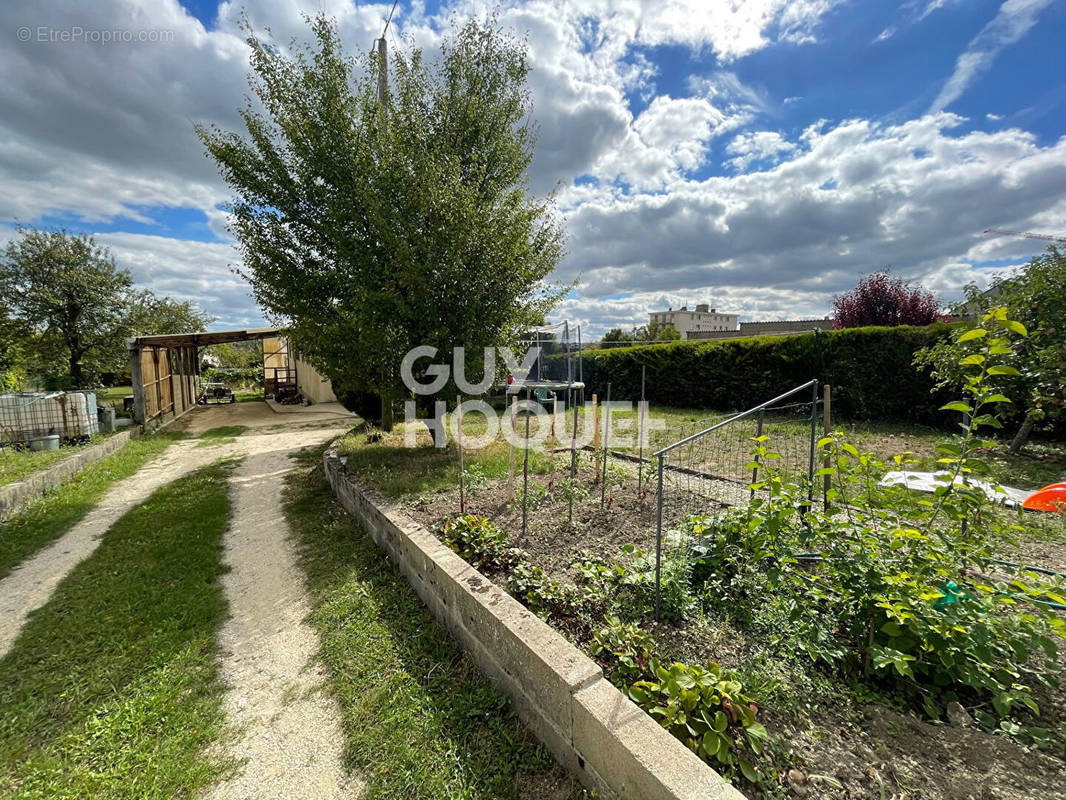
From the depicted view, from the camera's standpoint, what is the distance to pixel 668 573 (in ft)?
7.78

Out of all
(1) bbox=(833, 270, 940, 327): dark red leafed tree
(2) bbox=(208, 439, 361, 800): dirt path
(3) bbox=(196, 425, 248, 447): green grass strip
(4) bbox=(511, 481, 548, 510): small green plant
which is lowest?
(2) bbox=(208, 439, 361, 800): dirt path

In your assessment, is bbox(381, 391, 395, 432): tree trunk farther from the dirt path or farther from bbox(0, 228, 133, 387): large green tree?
bbox(0, 228, 133, 387): large green tree

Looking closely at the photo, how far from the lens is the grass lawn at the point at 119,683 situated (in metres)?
1.84

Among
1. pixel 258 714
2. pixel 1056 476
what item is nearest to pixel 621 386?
pixel 1056 476

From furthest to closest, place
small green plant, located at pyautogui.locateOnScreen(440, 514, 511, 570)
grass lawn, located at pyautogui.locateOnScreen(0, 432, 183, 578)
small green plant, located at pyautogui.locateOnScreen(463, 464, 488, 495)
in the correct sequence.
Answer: small green plant, located at pyautogui.locateOnScreen(463, 464, 488, 495) → grass lawn, located at pyautogui.locateOnScreen(0, 432, 183, 578) → small green plant, located at pyautogui.locateOnScreen(440, 514, 511, 570)

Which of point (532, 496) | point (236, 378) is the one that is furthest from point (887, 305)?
point (236, 378)

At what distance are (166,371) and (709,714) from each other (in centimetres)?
1600

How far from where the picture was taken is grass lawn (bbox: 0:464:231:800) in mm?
1836

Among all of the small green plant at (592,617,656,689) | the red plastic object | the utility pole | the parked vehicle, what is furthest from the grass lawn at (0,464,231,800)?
the parked vehicle

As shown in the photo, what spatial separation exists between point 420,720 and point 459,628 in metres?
0.53

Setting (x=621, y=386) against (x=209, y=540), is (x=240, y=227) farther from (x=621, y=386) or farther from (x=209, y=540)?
(x=621, y=386)

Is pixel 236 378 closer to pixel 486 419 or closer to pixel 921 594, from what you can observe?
pixel 486 419

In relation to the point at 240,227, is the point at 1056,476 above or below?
below

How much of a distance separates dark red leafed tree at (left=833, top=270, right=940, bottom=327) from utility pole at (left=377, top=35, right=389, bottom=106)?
1346cm
